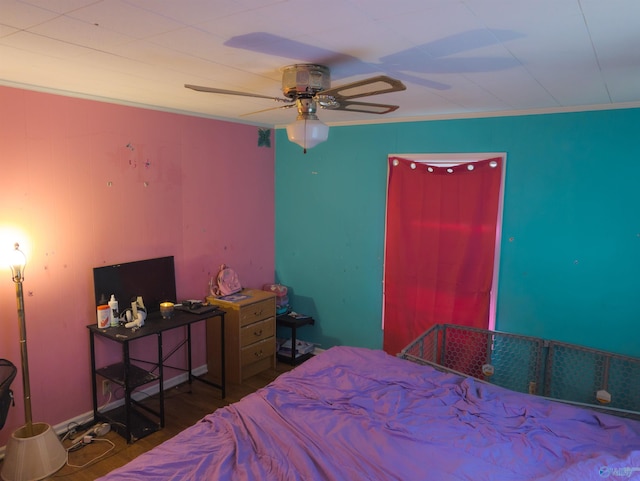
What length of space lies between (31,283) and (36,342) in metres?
0.41

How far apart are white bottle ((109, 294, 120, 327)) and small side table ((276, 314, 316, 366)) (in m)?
1.62

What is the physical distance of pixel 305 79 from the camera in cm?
211

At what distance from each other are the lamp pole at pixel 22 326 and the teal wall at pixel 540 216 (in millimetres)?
2601

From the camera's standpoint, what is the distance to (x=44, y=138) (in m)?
2.92

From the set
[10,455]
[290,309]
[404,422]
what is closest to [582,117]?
[404,422]

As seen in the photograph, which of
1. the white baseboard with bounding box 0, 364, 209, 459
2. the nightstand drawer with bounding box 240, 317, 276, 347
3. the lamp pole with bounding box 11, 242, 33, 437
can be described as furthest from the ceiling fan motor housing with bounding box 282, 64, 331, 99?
the white baseboard with bounding box 0, 364, 209, 459

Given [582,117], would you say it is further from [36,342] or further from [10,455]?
[10,455]

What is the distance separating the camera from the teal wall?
9.95 ft

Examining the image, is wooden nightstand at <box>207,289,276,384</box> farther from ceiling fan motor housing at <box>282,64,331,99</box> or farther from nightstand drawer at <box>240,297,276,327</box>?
ceiling fan motor housing at <box>282,64,331,99</box>

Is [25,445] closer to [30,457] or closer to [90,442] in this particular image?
[30,457]

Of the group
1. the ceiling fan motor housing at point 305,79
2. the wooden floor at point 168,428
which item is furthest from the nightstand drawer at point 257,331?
the ceiling fan motor housing at point 305,79

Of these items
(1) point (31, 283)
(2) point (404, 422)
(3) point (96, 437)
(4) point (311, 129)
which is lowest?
(3) point (96, 437)

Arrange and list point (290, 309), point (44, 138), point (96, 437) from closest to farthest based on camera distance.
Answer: point (44, 138)
point (96, 437)
point (290, 309)

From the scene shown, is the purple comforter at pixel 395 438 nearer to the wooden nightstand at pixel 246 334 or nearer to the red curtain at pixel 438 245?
the red curtain at pixel 438 245
